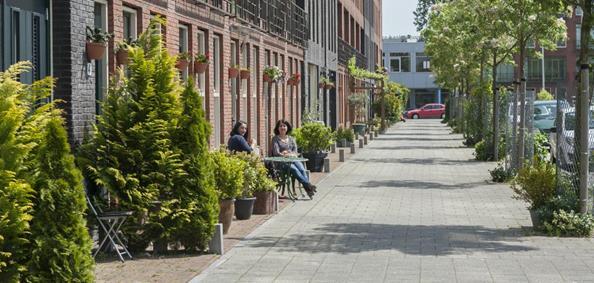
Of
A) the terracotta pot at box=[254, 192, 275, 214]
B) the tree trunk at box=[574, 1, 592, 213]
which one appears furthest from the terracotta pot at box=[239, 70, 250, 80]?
the tree trunk at box=[574, 1, 592, 213]

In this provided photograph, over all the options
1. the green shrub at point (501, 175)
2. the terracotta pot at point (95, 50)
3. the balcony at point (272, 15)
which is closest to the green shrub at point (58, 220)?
the terracotta pot at point (95, 50)

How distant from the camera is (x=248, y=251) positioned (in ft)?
41.3

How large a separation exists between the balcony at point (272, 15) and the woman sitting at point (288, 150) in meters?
2.68

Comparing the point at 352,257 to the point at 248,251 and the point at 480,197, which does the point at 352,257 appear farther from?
the point at 480,197

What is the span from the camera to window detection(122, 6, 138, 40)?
50.9ft

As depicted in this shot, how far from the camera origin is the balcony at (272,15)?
918 inches

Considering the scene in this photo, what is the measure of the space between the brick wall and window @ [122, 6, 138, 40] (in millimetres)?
2564

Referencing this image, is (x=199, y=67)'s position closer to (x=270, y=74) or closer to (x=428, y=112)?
(x=270, y=74)

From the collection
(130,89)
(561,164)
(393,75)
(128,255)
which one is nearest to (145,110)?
(130,89)

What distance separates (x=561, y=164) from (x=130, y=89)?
6.30 m

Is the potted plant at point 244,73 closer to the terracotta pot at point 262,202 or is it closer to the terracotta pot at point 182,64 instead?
the terracotta pot at point 182,64

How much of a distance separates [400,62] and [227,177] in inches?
4320

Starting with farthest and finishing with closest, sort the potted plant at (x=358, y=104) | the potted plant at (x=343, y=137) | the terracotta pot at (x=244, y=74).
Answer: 1. the potted plant at (x=358, y=104)
2. the potted plant at (x=343, y=137)
3. the terracotta pot at (x=244, y=74)

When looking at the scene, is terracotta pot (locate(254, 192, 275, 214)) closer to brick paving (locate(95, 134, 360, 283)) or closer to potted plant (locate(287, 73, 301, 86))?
brick paving (locate(95, 134, 360, 283))
